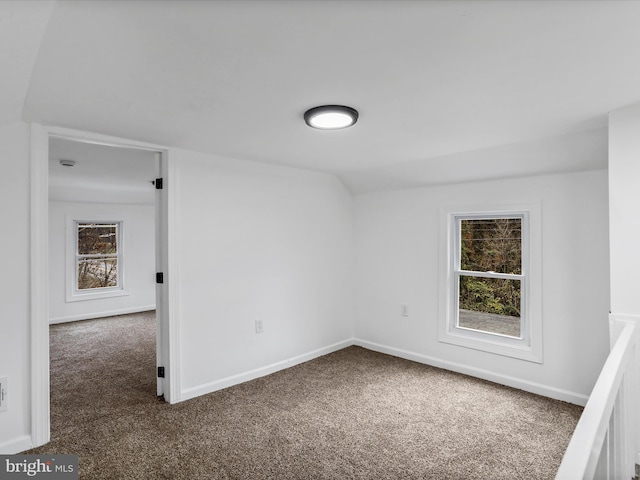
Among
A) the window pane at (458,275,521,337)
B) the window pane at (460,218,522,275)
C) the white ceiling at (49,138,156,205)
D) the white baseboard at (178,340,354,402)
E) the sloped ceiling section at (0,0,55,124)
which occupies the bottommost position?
the white baseboard at (178,340,354,402)

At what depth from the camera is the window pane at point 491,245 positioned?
341 centimetres

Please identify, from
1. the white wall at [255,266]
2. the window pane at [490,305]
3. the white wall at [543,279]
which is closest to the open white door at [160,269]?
the white wall at [255,266]

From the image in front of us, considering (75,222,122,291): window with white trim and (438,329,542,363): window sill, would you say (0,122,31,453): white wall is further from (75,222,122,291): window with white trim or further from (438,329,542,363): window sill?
(75,222,122,291): window with white trim

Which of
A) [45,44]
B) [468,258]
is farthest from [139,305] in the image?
[45,44]

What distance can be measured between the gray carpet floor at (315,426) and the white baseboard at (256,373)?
0.21 ft

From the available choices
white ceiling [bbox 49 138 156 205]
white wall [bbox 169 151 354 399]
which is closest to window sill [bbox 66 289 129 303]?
white ceiling [bbox 49 138 156 205]

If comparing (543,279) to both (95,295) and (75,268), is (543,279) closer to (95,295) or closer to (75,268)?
(95,295)

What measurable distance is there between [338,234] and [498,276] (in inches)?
68.4

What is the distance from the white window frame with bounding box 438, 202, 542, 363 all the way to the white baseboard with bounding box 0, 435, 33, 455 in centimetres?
333

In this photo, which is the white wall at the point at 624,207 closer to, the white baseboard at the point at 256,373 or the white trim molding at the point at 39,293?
the white baseboard at the point at 256,373

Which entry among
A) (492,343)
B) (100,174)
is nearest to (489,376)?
(492,343)

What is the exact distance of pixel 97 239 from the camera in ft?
20.8

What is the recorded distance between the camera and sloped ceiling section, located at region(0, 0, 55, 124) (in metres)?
1.09

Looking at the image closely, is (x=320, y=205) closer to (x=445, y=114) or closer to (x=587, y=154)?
(x=445, y=114)
